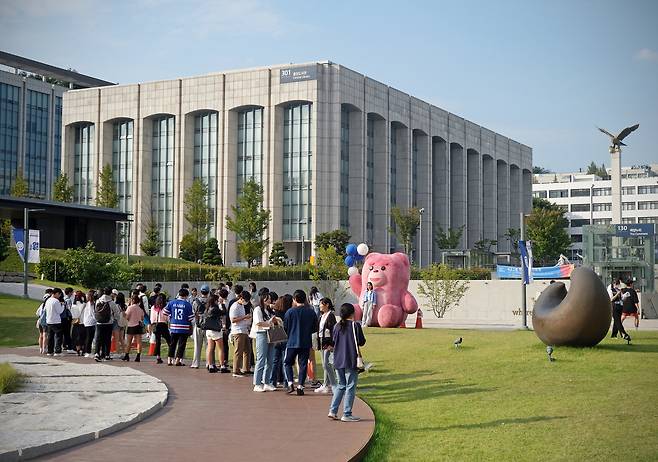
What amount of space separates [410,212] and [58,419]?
66.8m

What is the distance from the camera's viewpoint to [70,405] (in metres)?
12.7

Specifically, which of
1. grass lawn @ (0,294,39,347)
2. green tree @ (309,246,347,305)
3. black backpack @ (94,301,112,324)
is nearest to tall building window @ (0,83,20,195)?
green tree @ (309,246,347,305)

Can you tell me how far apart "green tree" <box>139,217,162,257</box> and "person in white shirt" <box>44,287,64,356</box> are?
2123 inches

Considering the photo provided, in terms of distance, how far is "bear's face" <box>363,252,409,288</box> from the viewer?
98.7 feet

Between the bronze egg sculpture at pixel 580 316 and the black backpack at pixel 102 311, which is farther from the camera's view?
the black backpack at pixel 102 311

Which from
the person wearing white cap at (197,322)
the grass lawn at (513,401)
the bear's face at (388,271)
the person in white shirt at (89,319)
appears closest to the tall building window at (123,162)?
the bear's face at (388,271)

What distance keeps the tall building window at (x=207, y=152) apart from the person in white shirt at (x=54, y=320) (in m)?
56.0

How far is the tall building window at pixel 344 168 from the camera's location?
246 ft

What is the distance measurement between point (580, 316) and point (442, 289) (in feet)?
83.1

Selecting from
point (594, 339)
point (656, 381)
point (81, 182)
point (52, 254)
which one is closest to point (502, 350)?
point (594, 339)

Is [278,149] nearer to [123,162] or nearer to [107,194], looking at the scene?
[107,194]

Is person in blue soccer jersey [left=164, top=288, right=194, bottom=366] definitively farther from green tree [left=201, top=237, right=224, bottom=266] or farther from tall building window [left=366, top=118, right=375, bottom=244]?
tall building window [left=366, top=118, right=375, bottom=244]

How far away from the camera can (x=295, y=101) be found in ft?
241

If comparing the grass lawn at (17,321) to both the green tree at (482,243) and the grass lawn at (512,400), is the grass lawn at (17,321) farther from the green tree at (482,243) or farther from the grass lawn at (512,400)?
the green tree at (482,243)
